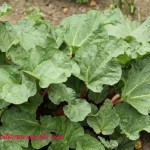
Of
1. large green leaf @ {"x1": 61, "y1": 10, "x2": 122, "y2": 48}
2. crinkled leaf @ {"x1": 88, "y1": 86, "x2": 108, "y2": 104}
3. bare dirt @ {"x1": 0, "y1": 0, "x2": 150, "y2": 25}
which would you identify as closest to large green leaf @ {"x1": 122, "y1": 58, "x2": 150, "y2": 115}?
crinkled leaf @ {"x1": 88, "y1": 86, "x2": 108, "y2": 104}

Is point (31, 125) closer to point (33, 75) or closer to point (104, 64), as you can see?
point (33, 75)

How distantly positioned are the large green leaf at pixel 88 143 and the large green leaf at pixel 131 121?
0.21 m

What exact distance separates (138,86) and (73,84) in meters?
0.40

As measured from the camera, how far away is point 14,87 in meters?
2.05

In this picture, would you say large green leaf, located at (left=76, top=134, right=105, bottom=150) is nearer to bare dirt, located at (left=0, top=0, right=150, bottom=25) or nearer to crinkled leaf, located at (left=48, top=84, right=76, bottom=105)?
crinkled leaf, located at (left=48, top=84, right=76, bottom=105)

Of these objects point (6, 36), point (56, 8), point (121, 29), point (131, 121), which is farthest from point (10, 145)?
point (56, 8)

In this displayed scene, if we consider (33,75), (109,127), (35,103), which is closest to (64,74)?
(33,75)

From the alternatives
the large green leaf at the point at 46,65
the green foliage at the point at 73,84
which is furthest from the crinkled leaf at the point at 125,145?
the large green leaf at the point at 46,65

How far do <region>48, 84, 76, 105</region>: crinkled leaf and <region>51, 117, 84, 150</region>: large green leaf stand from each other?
0.17 meters

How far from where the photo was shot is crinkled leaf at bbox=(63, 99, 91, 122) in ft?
7.20

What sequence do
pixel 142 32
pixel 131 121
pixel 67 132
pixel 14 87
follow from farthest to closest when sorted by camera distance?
pixel 142 32
pixel 131 121
pixel 67 132
pixel 14 87

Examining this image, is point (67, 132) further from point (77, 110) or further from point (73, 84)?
point (73, 84)

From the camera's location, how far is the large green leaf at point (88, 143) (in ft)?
7.39

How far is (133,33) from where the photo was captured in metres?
2.94
